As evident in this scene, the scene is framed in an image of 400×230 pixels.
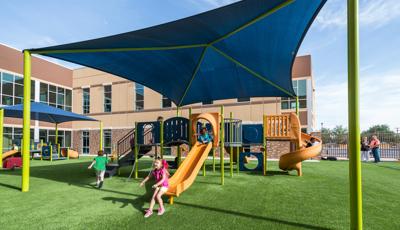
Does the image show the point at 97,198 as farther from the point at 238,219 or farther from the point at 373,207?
the point at 373,207

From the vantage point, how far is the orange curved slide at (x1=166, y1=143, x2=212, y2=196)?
6252mm

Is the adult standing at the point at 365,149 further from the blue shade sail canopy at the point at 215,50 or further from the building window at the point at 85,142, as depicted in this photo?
the building window at the point at 85,142

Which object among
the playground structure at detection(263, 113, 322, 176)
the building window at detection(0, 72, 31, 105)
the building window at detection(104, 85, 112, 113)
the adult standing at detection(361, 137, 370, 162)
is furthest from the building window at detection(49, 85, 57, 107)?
the adult standing at detection(361, 137, 370, 162)

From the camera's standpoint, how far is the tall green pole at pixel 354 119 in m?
4.10

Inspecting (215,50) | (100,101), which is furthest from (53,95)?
(215,50)

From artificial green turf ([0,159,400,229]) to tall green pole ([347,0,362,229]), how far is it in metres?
0.75

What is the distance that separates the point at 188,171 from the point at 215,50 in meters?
5.11

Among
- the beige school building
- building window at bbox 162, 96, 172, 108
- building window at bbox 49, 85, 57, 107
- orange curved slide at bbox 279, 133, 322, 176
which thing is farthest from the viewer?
building window at bbox 49, 85, 57, 107

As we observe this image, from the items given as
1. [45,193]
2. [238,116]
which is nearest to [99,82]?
[238,116]

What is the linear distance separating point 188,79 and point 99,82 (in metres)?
18.4

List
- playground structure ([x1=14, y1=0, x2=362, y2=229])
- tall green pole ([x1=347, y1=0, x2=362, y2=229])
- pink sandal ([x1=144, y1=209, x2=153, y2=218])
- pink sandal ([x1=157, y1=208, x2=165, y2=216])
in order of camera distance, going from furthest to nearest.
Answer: pink sandal ([x1=157, y1=208, x2=165, y2=216]) → pink sandal ([x1=144, y1=209, x2=153, y2=218]) → playground structure ([x1=14, y1=0, x2=362, y2=229]) → tall green pole ([x1=347, y1=0, x2=362, y2=229])

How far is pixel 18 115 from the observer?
60.0 feet

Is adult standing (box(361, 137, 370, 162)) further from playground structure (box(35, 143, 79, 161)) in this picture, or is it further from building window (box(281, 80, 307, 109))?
playground structure (box(35, 143, 79, 161))

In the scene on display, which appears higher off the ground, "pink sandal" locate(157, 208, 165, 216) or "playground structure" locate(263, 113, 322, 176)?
"playground structure" locate(263, 113, 322, 176)
